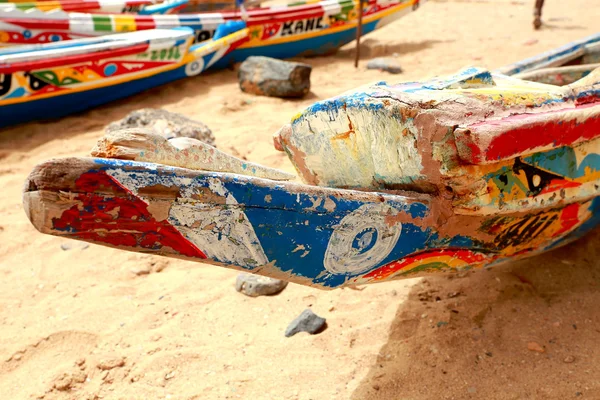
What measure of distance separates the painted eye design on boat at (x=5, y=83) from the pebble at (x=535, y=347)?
4310 mm

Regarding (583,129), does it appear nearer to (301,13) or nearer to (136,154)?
(136,154)

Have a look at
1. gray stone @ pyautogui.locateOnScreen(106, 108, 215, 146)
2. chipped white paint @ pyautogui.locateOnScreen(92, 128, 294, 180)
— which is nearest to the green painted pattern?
gray stone @ pyautogui.locateOnScreen(106, 108, 215, 146)

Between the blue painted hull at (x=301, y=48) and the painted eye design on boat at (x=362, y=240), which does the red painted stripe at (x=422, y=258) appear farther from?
the blue painted hull at (x=301, y=48)

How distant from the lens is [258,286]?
9.12 ft

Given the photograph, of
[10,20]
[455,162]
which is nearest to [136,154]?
[455,162]

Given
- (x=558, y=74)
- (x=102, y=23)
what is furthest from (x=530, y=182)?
(x=102, y=23)

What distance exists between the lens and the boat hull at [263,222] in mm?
1445

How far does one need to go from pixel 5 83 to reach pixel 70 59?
0.56 m

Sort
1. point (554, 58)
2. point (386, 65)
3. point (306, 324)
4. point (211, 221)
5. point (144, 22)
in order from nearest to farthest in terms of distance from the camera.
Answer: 1. point (211, 221)
2. point (306, 324)
3. point (554, 58)
4. point (144, 22)
5. point (386, 65)

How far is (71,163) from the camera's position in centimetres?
142

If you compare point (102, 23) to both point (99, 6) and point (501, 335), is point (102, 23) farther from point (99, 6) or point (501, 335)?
point (501, 335)

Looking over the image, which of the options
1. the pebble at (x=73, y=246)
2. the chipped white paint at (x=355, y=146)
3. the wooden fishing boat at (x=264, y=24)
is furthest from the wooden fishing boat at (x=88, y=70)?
the chipped white paint at (x=355, y=146)

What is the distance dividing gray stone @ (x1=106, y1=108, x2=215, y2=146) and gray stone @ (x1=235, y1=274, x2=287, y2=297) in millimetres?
1589

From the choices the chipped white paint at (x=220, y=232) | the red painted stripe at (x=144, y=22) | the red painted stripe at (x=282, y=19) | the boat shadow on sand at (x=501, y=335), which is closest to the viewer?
the chipped white paint at (x=220, y=232)
